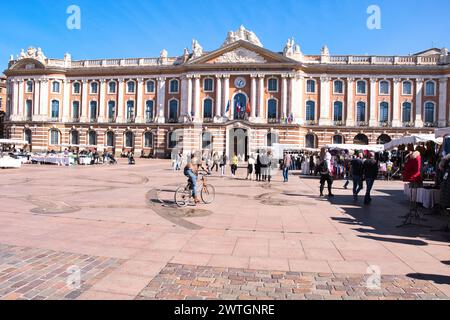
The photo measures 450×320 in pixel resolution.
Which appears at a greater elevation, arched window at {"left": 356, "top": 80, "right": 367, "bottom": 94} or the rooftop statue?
the rooftop statue

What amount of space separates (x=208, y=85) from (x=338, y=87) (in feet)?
57.0

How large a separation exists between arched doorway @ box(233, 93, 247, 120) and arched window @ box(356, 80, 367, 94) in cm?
1480

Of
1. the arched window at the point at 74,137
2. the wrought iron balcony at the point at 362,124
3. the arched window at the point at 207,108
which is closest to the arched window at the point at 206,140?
the arched window at the point at 207,108

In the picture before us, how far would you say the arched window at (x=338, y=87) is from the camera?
47.2 meters

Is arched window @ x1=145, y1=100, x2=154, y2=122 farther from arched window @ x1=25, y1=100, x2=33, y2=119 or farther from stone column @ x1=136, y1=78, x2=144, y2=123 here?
arched window @ x1=25, y1=100, x2=33, y2=119

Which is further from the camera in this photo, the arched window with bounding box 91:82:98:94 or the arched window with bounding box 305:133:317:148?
the arched window with bounding box 91:82:98:94

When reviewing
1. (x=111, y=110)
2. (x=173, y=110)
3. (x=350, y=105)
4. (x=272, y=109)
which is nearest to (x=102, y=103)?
(x=111, y=110)

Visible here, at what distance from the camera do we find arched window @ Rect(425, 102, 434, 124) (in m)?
45.9

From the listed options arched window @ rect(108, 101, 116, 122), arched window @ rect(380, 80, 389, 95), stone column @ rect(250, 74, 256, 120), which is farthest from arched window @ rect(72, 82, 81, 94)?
arched window @ rect(380, 80, 389, 95)

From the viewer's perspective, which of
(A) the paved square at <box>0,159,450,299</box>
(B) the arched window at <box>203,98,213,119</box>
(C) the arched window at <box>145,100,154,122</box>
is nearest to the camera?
(A) the paved square at <box>0,159,450,299</box>

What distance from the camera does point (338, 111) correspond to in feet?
156

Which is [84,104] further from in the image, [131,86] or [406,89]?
[406,89]

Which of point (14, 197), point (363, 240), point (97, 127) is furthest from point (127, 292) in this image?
point (97, 127)
